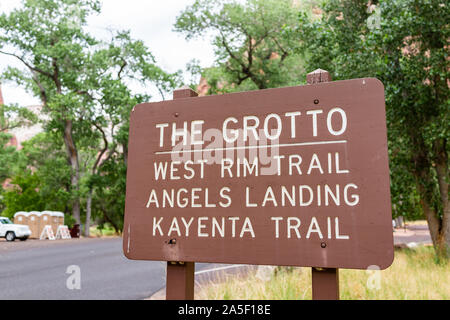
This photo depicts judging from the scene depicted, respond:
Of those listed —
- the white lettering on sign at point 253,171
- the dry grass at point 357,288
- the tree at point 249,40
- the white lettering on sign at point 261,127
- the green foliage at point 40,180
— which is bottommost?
the dry grass at point 357,288

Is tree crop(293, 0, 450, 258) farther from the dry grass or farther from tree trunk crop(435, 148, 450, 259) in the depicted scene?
the dry grass

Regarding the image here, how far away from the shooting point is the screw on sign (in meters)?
1.69

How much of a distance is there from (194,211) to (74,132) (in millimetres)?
27597

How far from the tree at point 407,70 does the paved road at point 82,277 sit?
615cm

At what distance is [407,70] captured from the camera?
8.29 metres

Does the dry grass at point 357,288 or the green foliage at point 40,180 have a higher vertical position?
the green foliage at point 40,180

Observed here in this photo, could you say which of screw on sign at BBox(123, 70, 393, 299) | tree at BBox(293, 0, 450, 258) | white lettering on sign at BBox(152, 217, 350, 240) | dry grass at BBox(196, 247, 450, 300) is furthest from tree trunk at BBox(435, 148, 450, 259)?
white lettering on sign at BBox(152, 217, 350, 240)

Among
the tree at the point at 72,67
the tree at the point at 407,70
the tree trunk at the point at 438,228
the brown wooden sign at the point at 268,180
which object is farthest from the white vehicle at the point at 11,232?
the brown wooden sign at the point at 268,180

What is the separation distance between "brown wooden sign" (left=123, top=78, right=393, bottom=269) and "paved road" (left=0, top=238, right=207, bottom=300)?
4.81 metres

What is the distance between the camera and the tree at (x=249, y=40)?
65.1 ft

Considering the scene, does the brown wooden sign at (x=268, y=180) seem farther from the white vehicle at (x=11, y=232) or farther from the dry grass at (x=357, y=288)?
the white vehicle at (x=11, y=232)

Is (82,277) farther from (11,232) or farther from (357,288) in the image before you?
(11,232)

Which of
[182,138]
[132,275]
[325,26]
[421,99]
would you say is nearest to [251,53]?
[325,26]

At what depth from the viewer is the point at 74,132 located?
27.1 metres
